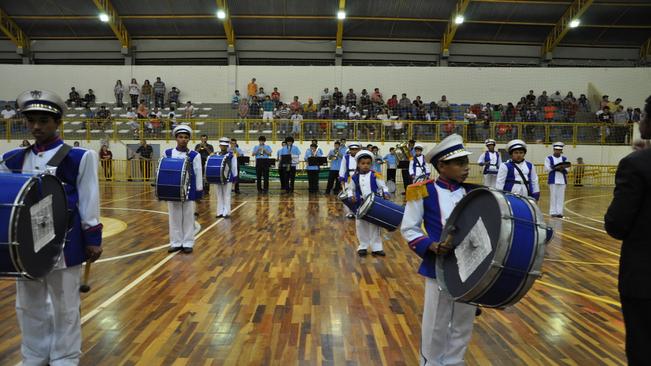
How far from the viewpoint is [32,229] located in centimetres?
248

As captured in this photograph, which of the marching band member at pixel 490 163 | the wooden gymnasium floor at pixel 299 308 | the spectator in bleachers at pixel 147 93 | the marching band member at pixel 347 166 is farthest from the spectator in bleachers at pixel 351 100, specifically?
the wooden gymnasium floor at pixel 299 308

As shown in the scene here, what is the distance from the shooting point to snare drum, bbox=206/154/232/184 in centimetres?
1038

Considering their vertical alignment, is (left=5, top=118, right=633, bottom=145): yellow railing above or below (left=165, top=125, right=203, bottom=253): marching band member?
above

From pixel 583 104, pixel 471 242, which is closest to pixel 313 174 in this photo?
Result: pixel 471 242

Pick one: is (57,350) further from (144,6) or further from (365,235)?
(144,6)

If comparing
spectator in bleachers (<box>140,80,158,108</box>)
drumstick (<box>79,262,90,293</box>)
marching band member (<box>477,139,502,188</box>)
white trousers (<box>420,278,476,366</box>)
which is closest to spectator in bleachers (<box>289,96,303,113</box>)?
spectator in bleachers (<box>140,80,158,108</box>)

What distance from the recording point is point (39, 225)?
2535mm

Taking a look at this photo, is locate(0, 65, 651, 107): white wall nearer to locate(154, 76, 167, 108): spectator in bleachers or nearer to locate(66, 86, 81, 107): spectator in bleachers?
locate(66, 86, 81, 107): spectator in bleachers

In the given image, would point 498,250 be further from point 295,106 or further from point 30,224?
point 295,106

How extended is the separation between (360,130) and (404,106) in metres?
3.41

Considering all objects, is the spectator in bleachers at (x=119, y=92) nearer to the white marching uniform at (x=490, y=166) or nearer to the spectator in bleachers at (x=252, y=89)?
the spectator in bleachers at (x=252, y=89)

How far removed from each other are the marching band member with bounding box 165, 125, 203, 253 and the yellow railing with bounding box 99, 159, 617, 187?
12.5 metres

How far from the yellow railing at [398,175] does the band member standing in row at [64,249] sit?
55.0ft

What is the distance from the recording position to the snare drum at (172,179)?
265 inches
